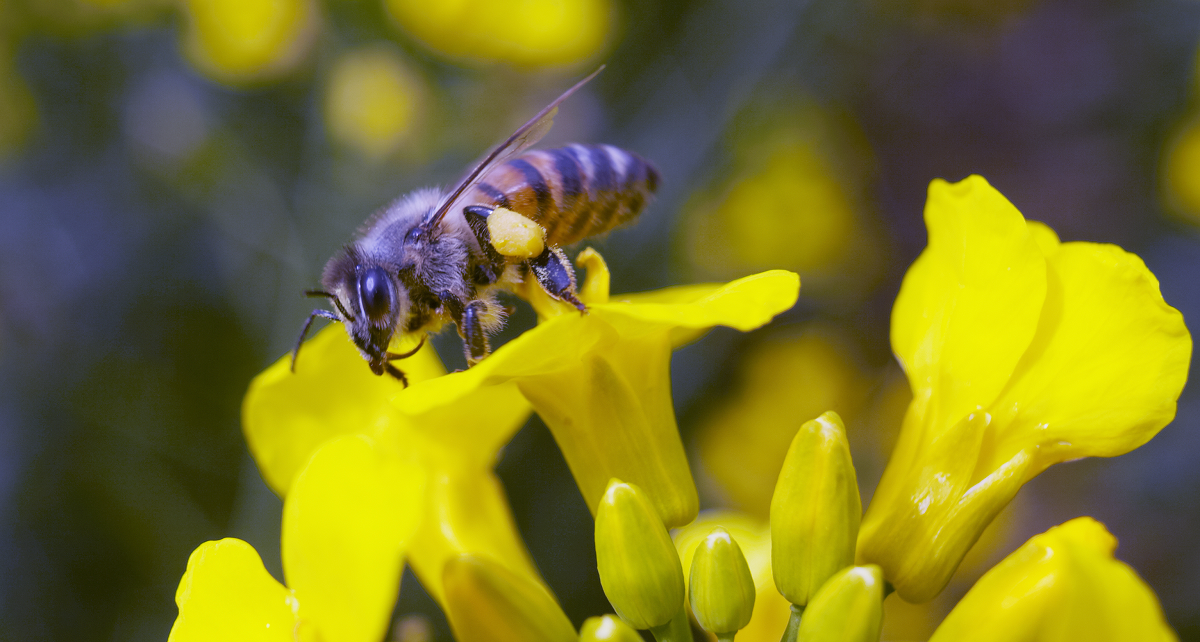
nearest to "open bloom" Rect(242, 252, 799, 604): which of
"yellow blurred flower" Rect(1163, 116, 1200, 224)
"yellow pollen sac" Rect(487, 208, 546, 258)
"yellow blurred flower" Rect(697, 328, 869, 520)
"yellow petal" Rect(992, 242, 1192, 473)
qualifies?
"yellow pollen sac" Rect(487, 208, 546, 258)

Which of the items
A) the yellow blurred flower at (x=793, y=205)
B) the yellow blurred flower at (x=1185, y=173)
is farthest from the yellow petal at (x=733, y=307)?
the yellow blurred flower at (x=1185, y=173)

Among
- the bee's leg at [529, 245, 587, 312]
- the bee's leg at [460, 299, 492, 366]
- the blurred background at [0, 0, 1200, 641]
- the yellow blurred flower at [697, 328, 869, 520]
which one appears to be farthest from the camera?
the yellow blurred flower at [697, 328, 869, 520]

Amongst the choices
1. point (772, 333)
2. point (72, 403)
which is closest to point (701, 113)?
point (772, 333)

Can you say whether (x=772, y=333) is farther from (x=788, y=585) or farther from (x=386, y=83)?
(x=788, y=585)

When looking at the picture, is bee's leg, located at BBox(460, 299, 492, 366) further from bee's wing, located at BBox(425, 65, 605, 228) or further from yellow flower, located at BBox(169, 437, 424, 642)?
yellow flower, located at BBox(169, 437, 424, 642)

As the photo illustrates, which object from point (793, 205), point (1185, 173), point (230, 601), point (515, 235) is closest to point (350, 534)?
point (230, 601)

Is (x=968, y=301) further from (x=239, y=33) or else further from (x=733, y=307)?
(x=239, y=33)
